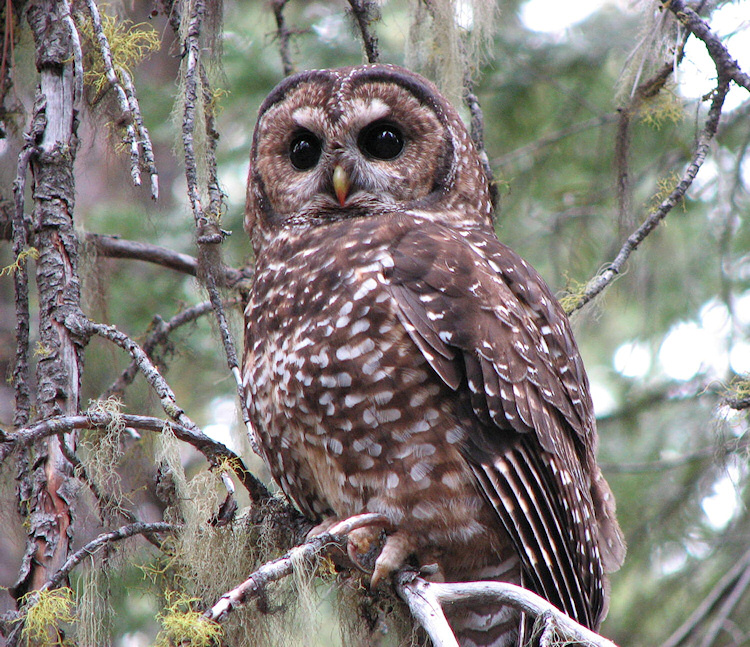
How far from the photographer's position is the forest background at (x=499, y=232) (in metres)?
2.19

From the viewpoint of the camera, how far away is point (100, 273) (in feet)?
9.84

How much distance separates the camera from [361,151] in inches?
113

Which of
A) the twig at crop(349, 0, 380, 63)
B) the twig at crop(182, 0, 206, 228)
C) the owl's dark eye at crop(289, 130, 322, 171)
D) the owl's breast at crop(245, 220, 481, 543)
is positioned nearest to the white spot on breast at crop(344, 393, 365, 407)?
the owl's breast at crop(245, 220, 481, 543)

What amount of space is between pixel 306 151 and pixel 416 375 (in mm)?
1042

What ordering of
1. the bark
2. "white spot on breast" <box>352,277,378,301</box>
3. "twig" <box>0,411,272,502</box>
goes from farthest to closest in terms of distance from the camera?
"white spot on breast" <box>352,277,378,301</box>, the bark, "twig" <box>0,411,272,502</box>

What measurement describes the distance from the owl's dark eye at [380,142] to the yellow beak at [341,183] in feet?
0.49

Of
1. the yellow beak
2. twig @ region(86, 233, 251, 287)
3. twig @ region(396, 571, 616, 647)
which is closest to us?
twig @ region(396, 571, 616, 647)

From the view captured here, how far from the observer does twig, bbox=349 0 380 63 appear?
2842mm

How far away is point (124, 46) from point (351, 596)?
5.60 feet

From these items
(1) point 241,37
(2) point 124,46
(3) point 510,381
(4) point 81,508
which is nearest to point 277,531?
(4) point 81,508

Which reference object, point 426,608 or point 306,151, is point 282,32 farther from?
point 426,608

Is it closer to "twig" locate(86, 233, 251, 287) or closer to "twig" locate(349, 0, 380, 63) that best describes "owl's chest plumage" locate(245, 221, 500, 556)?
"twig" locate(86, 233, 251, 287)

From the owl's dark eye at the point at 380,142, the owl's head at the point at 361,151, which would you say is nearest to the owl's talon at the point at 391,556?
the owl's head at the point at 361,151

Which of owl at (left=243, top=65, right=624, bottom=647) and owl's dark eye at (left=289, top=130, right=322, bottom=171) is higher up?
owl's dark eye at (left=289, top=130, right=322, bottom=171)
